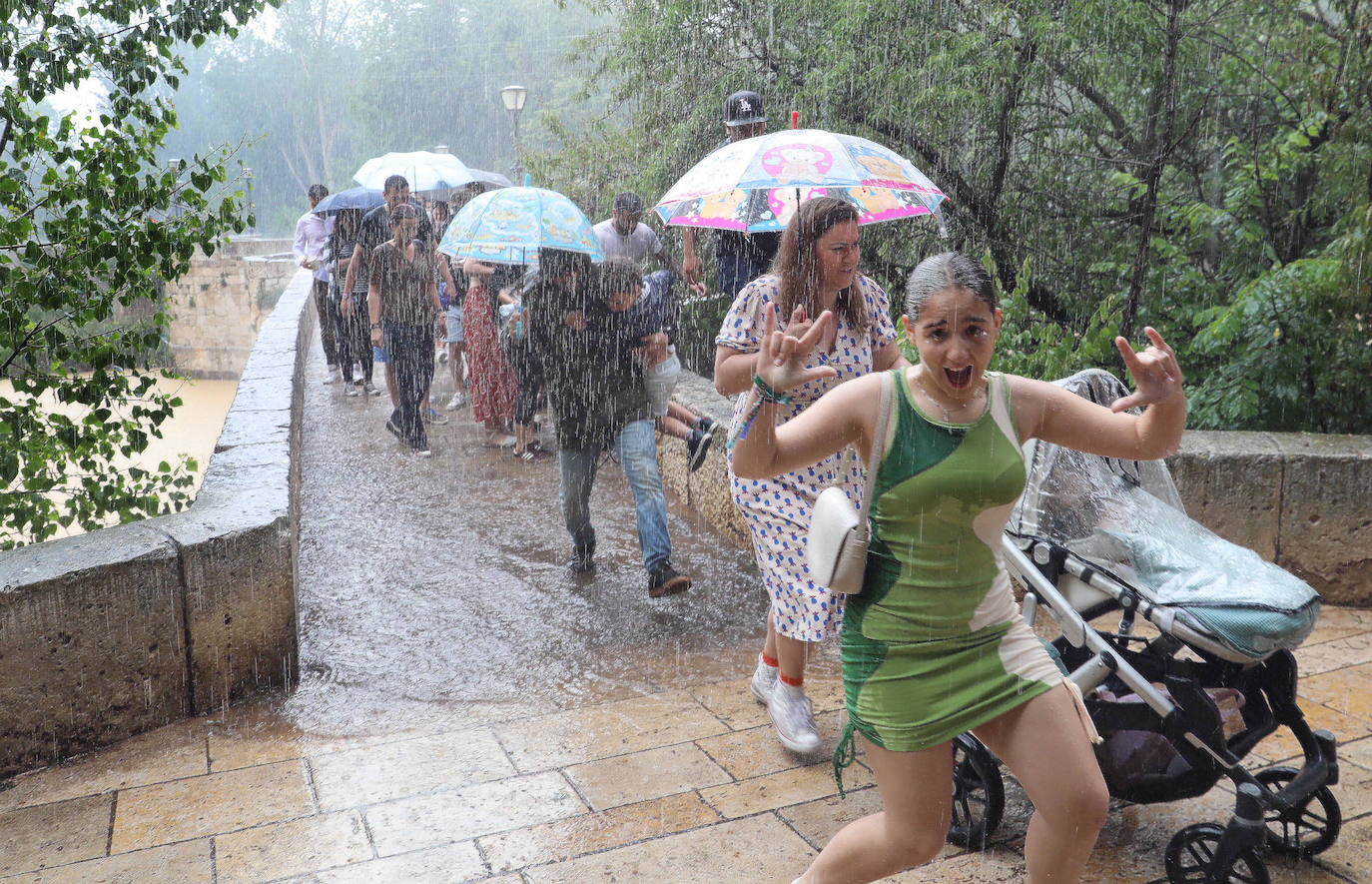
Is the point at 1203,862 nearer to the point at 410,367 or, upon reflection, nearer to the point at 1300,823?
the point at 1300,823

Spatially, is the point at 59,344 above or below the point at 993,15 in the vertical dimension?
below

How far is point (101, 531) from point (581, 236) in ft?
12.5

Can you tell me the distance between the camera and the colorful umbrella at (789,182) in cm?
426

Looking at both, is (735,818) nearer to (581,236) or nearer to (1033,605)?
(1033,605)

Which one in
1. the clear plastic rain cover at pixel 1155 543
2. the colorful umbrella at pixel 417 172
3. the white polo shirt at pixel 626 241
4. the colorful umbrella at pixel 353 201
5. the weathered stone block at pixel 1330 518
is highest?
the colorful umbrella at pixel 417 172

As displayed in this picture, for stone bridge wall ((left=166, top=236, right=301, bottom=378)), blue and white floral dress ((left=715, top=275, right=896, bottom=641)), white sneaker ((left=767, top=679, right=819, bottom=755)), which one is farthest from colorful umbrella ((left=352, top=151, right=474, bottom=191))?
stone bridge wall ((left=166, top=236, right=301, bottom=378))

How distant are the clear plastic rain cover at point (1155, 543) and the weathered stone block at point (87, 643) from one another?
9.65ft

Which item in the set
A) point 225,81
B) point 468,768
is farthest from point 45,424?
point 225,81

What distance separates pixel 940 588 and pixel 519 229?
216 inches

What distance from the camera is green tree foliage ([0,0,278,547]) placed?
462 centimetres

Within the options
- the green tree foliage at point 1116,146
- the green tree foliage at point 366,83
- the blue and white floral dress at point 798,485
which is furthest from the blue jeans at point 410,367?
the green tree foliage at point 366,83

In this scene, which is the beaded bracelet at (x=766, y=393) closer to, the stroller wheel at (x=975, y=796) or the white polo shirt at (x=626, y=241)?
the stroller wheel at (x=975, y=796)

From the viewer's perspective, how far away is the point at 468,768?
387cm

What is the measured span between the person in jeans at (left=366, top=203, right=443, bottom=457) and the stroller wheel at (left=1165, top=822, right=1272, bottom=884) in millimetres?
6823
